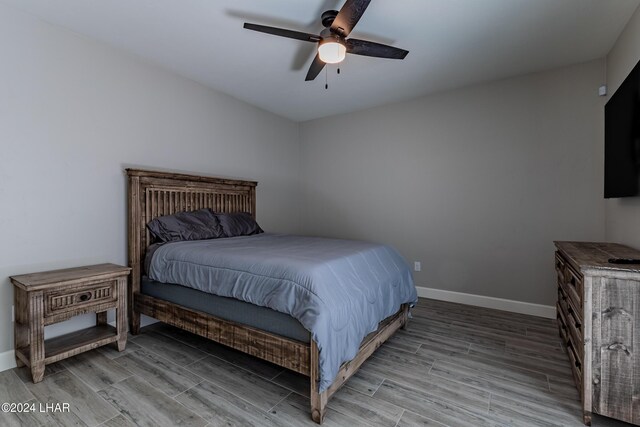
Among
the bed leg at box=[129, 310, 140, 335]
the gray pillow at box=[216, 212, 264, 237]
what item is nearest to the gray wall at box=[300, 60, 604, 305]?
the gray pillow at box=[216, 212, 264, 237]

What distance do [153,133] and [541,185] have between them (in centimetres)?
425

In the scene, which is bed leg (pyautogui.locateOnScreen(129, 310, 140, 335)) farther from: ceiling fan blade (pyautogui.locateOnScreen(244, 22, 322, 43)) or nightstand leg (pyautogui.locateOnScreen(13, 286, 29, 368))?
ceiling fan blade (pyautogui.locateOnScreen(244, 22, 322, 43))

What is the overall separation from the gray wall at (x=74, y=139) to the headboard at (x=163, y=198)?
17cm

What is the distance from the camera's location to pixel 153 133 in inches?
124

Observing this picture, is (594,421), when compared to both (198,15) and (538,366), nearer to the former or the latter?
(538,366)

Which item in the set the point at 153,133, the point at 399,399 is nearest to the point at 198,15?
the point at 153,133

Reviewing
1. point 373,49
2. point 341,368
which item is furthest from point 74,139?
point 341,368

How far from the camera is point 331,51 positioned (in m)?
2.20

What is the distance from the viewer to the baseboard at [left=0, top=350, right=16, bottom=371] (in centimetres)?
217

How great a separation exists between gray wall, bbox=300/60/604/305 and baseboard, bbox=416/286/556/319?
6 centimetres

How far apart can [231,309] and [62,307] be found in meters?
1.22

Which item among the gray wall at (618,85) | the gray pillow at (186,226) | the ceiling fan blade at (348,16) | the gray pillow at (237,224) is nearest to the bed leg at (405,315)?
the gray wall at (618,85)

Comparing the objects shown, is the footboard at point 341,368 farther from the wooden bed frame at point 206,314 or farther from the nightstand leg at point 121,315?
the nightstand leg at point 121,315

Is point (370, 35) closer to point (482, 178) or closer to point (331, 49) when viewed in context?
point (331, 49)
